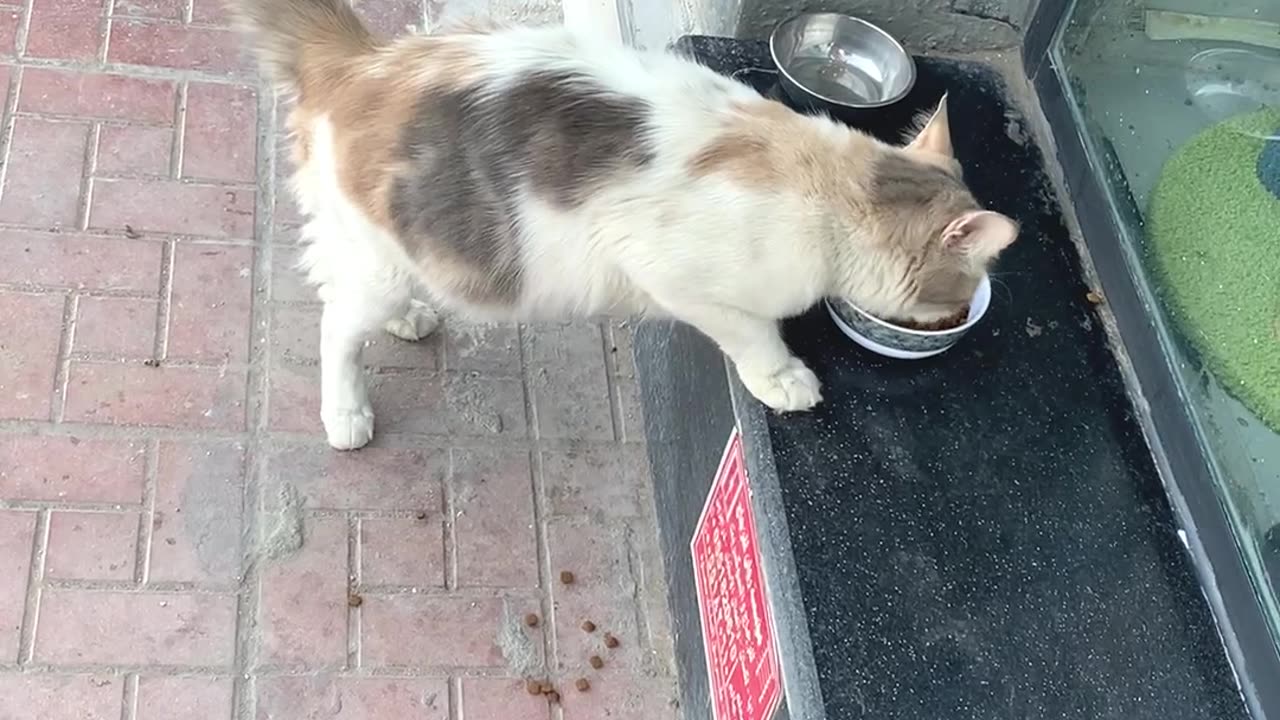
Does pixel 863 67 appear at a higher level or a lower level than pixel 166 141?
higher

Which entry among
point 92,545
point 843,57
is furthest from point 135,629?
point 843,57

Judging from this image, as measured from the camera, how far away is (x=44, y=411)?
2.48 meters

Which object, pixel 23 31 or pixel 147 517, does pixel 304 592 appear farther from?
pixel 23 31

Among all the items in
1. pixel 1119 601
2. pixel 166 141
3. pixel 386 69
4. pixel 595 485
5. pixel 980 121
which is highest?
pixel 386 69

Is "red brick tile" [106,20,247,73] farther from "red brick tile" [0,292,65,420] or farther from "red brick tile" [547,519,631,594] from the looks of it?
"red brick tile" [547,519,631,594]

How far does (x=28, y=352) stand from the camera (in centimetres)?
255

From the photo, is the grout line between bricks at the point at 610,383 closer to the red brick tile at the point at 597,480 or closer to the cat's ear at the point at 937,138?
the red brick tile at the point at 597,480

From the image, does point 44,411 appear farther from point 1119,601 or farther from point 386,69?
point 1119,601

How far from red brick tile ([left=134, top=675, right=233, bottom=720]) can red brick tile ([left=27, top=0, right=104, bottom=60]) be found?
157 cm

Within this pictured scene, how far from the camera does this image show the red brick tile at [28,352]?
97.8 inches

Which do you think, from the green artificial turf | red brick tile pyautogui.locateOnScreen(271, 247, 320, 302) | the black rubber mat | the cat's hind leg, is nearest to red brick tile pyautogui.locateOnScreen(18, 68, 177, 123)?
red brick tile pyautogui.locateOnScreen(271, 247, 320, 302)

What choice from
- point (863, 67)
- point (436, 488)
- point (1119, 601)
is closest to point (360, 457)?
point (436, 488)

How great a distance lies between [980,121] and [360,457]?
4.59 ft

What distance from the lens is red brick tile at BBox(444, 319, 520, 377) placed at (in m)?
2.76
